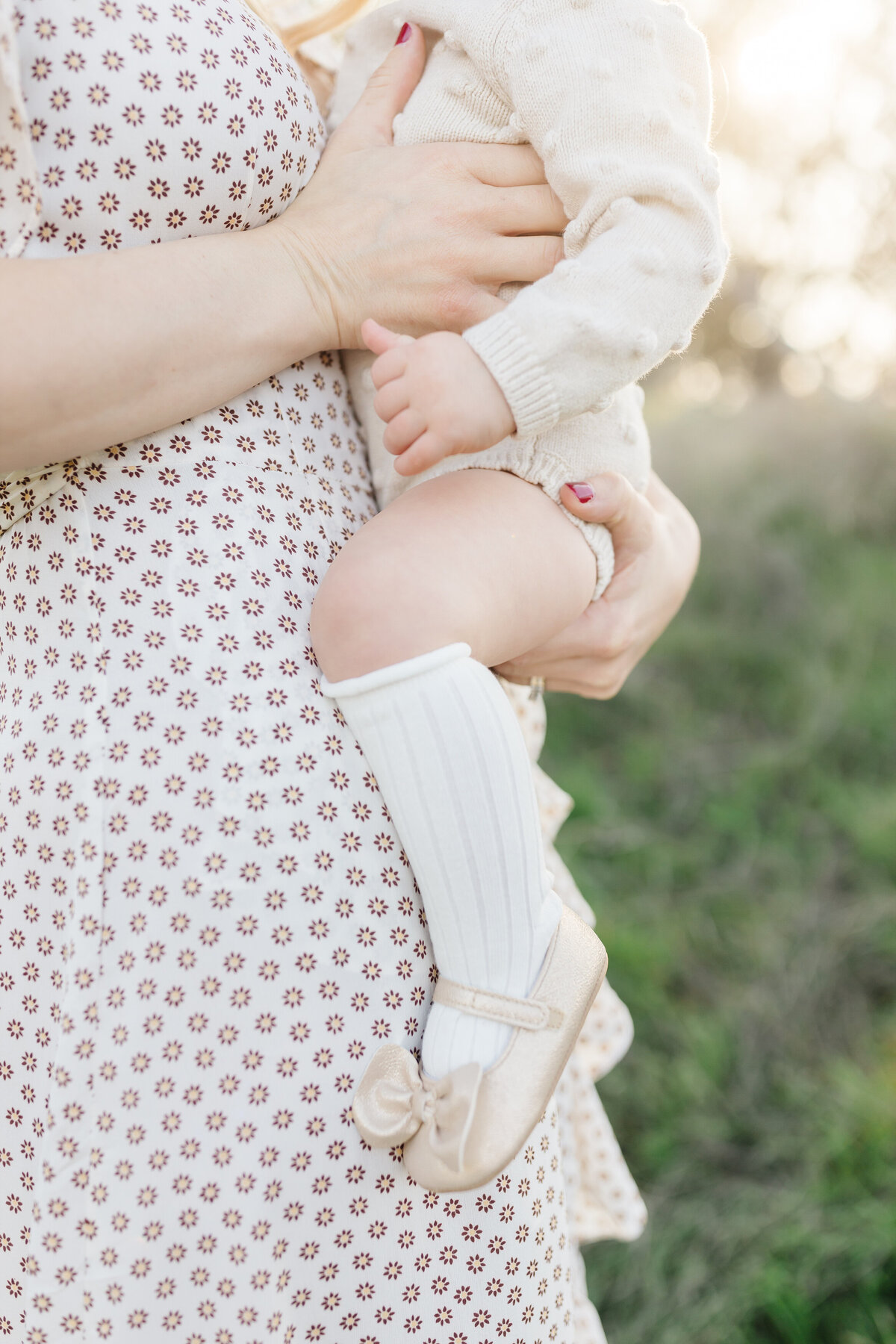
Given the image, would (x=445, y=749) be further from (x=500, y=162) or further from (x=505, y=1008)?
(x=500, y=162)

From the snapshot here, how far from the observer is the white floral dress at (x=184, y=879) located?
81 centimetres

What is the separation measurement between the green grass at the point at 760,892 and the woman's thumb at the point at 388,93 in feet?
7.85

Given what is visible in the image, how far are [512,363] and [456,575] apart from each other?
0.62 ft

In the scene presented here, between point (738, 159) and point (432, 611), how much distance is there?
7.45 m

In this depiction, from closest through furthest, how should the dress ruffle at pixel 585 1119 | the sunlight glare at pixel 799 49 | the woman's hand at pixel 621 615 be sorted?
1. the woman's hand at pixel 621 615
2. the dress ruffle at pixel 585 1119
3. the sunlight glare at pixel 799 49

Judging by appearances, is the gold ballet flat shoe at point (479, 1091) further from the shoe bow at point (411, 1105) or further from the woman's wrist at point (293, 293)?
the woman's wrist at point (293, 293)

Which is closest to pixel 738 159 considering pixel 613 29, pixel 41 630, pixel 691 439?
pixel 691 439

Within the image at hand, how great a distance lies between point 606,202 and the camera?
95 centimetres

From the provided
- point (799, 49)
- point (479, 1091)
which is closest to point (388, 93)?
point (479, 1091)

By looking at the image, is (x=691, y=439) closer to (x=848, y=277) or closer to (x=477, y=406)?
(x=848, y=277)

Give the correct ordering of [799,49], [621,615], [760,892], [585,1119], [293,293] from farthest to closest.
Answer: [799,49] < [760,892] < [585,1119] < [621,615] < [293,293]

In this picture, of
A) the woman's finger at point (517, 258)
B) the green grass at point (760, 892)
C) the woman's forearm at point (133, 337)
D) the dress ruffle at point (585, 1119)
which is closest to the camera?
the woman's forearm at point (133, 337)

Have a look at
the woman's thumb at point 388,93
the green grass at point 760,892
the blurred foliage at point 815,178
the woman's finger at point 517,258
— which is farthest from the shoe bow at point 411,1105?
the blurred foliage at point 815,178

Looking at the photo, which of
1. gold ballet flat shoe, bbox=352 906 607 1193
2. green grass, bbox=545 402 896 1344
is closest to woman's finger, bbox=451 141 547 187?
gold ballet flat shoe, bbox=352 906 607 1193
